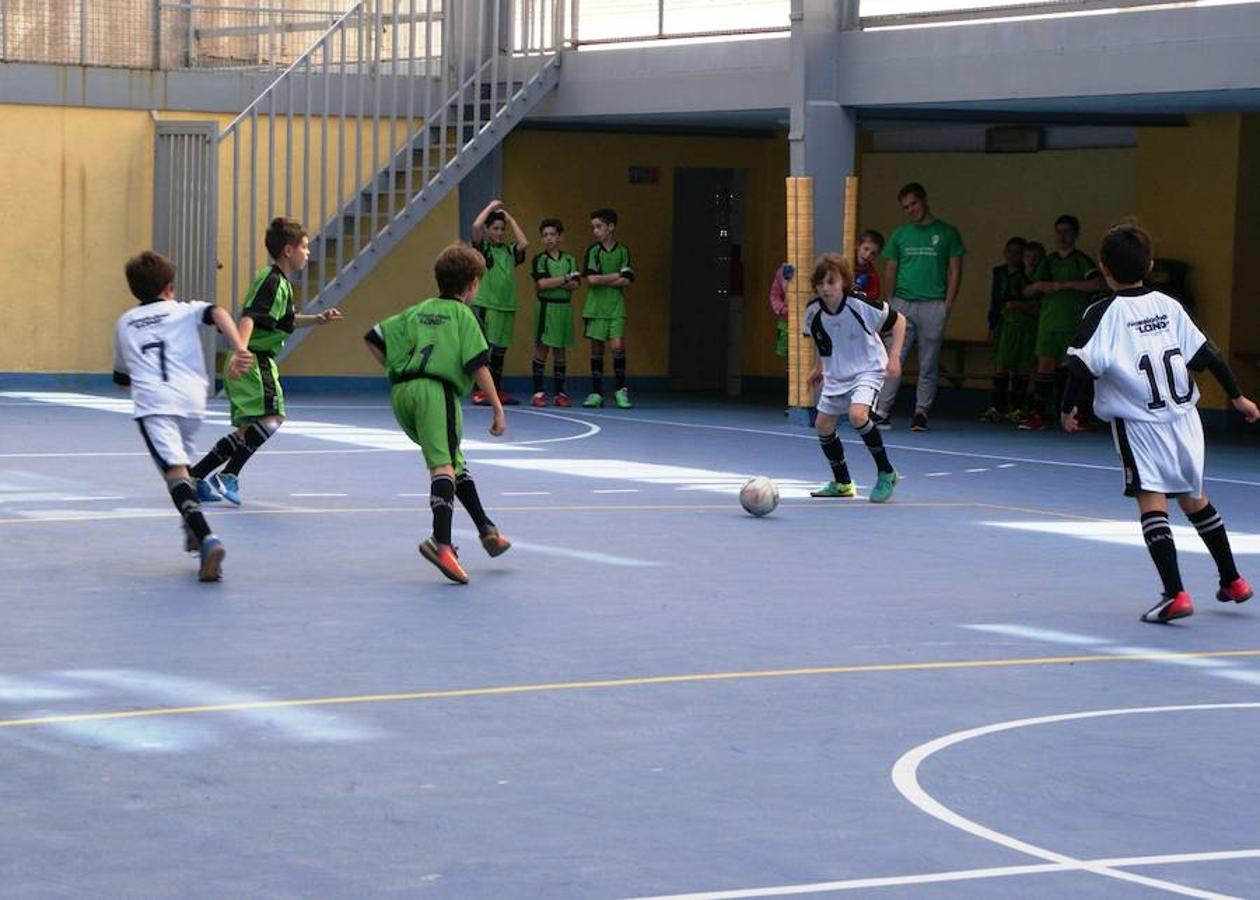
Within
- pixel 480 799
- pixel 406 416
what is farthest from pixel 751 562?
pixel 480 799

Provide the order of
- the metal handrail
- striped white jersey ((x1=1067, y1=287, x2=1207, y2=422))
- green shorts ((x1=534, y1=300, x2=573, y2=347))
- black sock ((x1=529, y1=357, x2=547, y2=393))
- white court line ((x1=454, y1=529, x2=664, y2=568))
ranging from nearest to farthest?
1. striped white jersey ((x1=1067, y1=287, x2=1207, y2=422))
2. white court line ((x1=454, y1=529, x2=664, y2=568))
3. the metal handrail
4. black sock ((x1=529, y1=357, x2=547, y2=393))
5. green shorts ((x1=534, y1=300, x2=573, y2=347))

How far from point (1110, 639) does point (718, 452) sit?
8865 millimetres

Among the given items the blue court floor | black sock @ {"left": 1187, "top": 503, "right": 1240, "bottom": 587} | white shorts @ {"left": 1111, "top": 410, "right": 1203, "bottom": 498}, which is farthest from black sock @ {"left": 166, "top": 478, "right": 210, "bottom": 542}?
black sock @ {"left": 1187, "top": 503, "right": 1240, "bottom": 587}

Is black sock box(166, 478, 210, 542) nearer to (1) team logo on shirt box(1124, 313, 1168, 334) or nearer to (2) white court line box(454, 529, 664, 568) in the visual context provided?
(2) white court line box(454, 529, 664, 568)

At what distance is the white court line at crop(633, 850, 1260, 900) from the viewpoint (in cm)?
536

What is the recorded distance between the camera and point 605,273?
77.3ft

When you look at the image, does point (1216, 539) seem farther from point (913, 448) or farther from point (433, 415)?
point (913, 448)

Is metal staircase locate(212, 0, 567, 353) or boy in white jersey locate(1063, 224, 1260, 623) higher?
metal staircase locate(212, 0, 567, 353)

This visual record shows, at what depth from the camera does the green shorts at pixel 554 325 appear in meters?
23.7

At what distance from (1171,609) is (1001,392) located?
13351 mm

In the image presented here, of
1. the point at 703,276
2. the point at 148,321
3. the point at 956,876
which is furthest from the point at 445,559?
the point at 703,276

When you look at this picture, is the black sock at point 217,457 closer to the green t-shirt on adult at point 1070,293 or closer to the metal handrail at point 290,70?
the metal handrail at point 290,70

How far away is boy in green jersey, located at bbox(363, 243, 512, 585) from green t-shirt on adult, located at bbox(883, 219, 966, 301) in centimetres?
1051

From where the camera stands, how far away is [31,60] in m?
23.0
